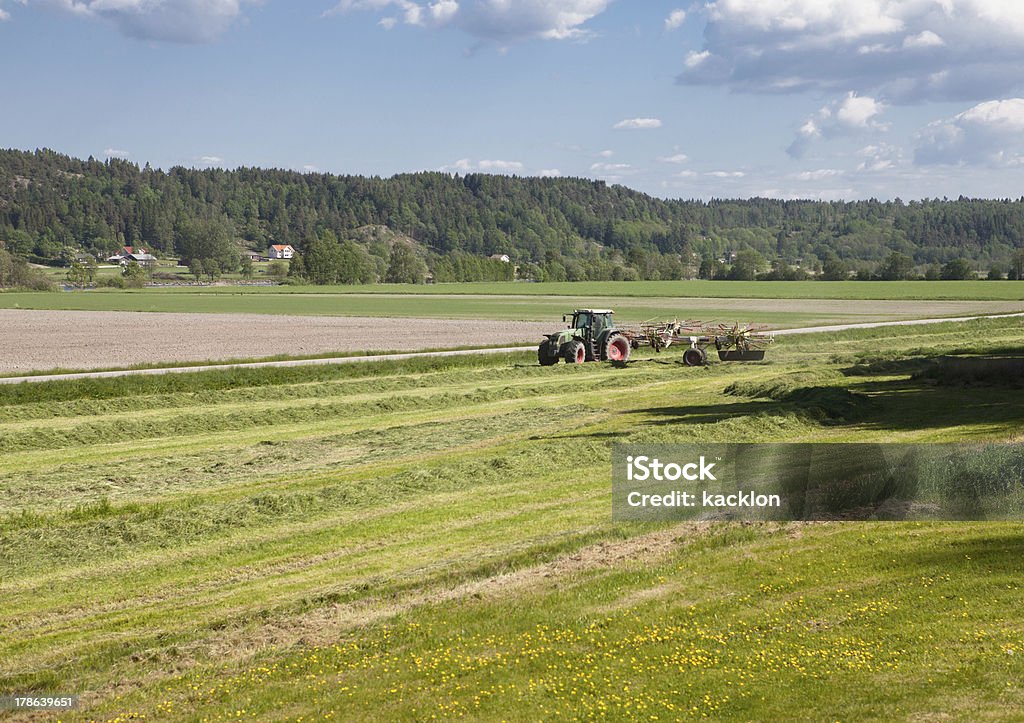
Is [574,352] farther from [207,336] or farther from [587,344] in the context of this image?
[207,336]

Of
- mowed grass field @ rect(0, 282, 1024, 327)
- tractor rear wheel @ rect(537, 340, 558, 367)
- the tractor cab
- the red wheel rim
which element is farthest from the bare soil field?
the red wheel rim

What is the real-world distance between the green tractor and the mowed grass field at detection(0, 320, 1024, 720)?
650 inches

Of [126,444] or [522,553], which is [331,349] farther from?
[522,553]

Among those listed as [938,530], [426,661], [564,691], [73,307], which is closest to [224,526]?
[426,661]

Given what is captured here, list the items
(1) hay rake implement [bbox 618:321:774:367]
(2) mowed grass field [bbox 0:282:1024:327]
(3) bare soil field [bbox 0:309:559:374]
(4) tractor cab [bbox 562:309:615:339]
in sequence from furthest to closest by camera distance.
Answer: (2) mowed grass field [bbox 0:282:1024:327]
(3) bare soil field [bbox 0:309:559:374]
(1) hay rake implement [bbox 618:321:774:367]
(4) tractor cab [bbox 562:309:615:339]

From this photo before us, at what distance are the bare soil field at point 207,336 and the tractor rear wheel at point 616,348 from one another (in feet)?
47.9

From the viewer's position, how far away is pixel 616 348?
135 feet

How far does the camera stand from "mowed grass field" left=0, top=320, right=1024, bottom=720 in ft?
27.5

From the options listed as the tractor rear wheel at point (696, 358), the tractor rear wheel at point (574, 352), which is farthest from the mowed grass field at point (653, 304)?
the tractor rear wheel at point (574, 352)

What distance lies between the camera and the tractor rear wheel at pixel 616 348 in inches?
1608

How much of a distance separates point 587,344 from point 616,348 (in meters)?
1.10

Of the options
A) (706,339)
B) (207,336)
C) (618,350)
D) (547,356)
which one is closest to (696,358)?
(618,350)

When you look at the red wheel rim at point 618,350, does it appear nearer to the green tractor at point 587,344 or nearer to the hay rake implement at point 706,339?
the green tractor at point 587,344

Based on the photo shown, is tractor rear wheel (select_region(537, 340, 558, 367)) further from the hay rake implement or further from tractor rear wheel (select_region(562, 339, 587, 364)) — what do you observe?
the hay rake implement
